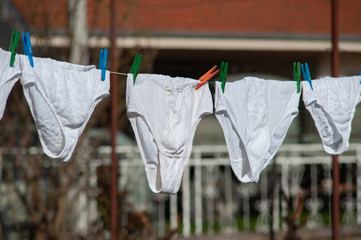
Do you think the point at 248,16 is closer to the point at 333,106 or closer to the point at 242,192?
the point at 242,192

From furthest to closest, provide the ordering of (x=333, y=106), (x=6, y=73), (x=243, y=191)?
(x=243, y=191), (x=333, y=106), (x=6, y=73)

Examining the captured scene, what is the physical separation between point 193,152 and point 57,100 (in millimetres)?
3294

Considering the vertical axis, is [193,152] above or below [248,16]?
below

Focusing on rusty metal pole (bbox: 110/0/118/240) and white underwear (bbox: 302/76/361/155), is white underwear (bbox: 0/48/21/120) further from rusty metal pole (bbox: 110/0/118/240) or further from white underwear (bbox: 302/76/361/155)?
white underwear (bbox: 302/76/361/155)

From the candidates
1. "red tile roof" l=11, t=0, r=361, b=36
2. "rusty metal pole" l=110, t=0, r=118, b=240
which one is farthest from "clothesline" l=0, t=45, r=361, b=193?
"red tile roof" l=11, t=0, r=361, b=36

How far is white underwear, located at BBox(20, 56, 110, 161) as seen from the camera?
3.18 metres

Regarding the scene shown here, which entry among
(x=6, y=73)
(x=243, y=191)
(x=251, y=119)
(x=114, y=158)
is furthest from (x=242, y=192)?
(x=6, y=73)

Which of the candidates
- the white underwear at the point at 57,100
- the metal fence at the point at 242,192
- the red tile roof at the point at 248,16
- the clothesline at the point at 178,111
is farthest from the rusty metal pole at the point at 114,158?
the red tile roof at the point at 248,16

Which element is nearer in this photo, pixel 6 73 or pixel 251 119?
pixel 6 73

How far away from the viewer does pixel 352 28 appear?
26.7ft

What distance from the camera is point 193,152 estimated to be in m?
6.37

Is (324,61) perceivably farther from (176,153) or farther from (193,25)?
(176,153)

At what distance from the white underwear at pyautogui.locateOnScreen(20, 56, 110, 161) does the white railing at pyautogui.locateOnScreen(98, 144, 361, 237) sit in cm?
266

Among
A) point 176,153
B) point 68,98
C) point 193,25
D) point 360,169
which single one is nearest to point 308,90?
point 176,153
